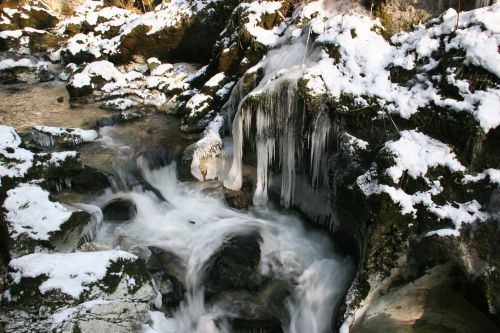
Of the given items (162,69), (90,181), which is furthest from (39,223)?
(162,69)

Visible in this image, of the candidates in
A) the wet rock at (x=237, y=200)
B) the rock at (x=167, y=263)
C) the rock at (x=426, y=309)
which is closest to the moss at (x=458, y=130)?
the rock at (x=426, y=309)

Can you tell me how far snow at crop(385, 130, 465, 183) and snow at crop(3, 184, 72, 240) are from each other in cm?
434

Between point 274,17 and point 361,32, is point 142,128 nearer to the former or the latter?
point 274,17

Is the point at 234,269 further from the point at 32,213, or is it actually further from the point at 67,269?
the point at 32,213

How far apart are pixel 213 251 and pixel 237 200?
1253 mm

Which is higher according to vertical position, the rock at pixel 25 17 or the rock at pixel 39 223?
the rock at pixel 25 17

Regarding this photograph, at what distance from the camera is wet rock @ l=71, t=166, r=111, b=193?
6.68m

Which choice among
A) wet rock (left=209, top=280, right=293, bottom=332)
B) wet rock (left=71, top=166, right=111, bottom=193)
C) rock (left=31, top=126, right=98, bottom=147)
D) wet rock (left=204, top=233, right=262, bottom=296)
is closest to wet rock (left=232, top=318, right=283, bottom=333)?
wet rock (left=209, top=280, right=293, bottom=332)

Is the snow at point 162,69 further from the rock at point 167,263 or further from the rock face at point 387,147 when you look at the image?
the rock at point 167,263

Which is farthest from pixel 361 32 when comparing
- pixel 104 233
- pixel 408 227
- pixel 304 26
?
pixel 104 233

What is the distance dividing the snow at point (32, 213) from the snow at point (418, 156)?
4343 millimetres

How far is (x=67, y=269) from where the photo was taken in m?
3.94

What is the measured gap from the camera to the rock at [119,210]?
622 cm

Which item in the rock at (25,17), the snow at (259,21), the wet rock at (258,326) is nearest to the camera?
the wet rock at (258,326)
